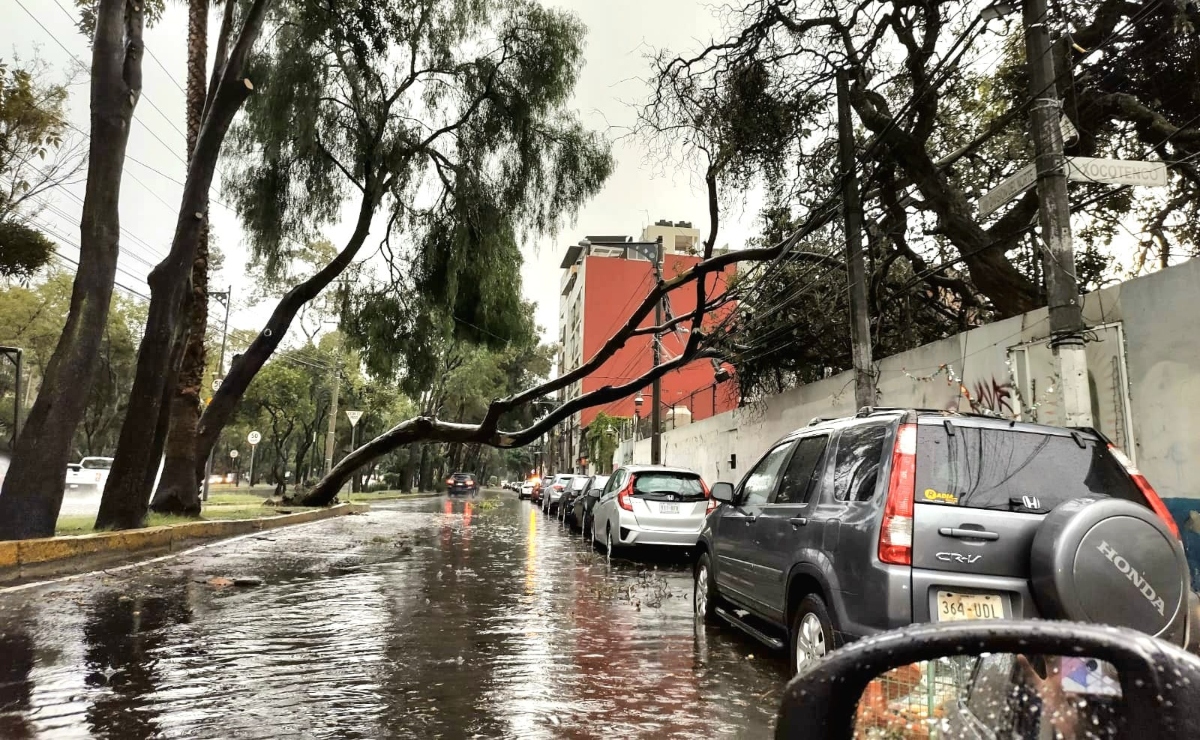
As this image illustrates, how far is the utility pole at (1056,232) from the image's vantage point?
6738mm

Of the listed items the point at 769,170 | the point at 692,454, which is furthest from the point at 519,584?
the point at 692,454

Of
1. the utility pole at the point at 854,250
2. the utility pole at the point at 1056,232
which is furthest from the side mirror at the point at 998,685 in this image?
the utility pole at the point at 854,250

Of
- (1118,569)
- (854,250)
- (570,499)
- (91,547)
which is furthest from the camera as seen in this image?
(570,499)

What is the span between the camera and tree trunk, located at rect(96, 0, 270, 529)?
11.5m

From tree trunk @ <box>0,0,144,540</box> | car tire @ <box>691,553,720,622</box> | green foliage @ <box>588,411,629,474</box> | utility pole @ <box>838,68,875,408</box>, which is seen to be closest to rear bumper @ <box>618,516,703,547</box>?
utility pole @ <box>838,68,875,408</box>

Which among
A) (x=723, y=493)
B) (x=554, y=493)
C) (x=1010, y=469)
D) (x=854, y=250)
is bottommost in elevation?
(x=554, y=493)

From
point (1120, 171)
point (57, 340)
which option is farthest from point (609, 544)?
point (57, 340)

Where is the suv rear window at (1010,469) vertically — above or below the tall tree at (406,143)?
below

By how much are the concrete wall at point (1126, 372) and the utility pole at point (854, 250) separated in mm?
1164

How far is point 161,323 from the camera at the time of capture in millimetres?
11742

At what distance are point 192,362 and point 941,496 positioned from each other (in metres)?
15.6

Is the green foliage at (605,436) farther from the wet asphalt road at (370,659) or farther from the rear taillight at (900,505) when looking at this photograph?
the rear taillight at (900,505)

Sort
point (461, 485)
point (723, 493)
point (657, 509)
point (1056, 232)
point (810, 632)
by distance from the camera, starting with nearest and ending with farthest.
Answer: point (810, 632)
point (723, 493)
point (1056, 232)
point (657, 509)
point (461, 485)

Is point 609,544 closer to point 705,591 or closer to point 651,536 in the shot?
point 651,536
